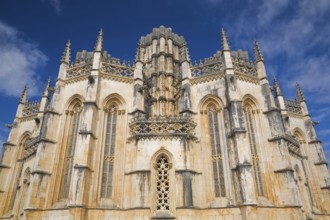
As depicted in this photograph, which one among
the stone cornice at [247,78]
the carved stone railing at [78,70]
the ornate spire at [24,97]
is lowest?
the stone cornice at [247,78]

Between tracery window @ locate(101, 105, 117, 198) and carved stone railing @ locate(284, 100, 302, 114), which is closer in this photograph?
tracery window @ locate(101, 105, 117, 198)

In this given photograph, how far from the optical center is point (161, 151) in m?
18.1

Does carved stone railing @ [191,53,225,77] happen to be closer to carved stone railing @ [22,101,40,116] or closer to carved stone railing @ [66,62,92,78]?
carved stone railing @ [66,62,92,78]

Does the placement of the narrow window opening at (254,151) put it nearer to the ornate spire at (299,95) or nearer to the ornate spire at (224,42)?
the ornate spire at (224,42)

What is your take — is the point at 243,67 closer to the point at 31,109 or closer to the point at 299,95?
the point at 299,95

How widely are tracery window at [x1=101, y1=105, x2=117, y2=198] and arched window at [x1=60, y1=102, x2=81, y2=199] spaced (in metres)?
2.45

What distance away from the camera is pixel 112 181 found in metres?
18.8

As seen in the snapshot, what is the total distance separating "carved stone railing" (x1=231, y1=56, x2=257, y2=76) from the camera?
73.2 ft

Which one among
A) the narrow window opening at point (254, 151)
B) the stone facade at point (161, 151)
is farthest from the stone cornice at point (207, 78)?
the narrow window opening at point (254, 151)

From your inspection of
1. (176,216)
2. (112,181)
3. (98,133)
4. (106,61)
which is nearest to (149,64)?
(106,61)

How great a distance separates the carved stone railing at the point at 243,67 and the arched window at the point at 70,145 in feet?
45.0

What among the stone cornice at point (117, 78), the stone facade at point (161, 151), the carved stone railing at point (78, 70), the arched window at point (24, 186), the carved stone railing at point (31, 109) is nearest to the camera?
the stone facade at point (161, 151)

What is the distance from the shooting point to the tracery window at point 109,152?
730 inches

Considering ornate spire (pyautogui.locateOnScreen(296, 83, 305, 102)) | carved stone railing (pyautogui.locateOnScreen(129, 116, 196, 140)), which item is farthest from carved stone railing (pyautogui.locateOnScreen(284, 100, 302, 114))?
carved stone railing (pyautogui.locateOnScreen(129, 116, 196, 140))
